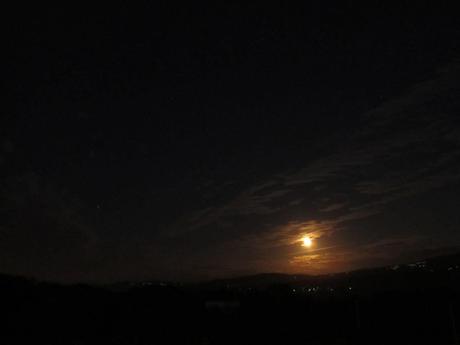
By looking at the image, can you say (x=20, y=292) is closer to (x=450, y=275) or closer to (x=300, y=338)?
(x=300, y=338)

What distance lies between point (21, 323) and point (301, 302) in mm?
13601

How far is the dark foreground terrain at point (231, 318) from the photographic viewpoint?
21500 millimetres

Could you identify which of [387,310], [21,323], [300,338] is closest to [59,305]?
[21,323]

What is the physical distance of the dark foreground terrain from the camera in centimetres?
2150

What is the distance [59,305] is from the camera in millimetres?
24500

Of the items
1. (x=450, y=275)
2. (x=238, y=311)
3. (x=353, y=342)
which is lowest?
(x=353, y=342)

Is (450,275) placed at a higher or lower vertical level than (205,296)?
higher

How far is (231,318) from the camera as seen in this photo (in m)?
24.0

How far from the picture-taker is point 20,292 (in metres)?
27.2

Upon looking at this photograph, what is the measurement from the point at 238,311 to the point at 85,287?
39.8 ft

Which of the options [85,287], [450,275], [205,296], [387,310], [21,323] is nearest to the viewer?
[21,323]

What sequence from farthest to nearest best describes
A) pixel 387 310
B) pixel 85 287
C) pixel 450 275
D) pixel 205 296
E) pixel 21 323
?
1. pixel 450 275
2. pixel 85 287
3. pixel 205 296
4. pixel 387 310
5. pixel 21 323

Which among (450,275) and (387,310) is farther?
(450,275)

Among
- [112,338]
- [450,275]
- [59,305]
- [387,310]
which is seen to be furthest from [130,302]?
[450,275]
